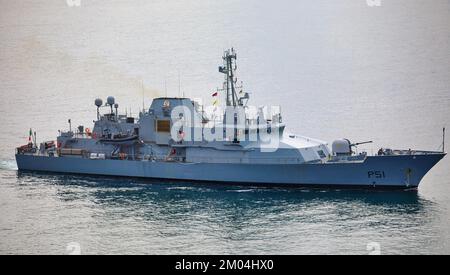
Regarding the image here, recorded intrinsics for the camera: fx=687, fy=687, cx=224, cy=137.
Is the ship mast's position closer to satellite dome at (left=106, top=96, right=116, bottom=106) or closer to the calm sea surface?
the calm sea surface

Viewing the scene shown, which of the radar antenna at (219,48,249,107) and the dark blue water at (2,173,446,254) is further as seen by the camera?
the radar antenna at (219,48,249,107)

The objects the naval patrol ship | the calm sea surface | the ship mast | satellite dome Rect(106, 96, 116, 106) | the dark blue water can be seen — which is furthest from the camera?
satellite dome Rect(106, 96, 116, 106)

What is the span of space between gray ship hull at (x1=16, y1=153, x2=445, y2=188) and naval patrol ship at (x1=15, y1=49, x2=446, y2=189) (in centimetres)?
6

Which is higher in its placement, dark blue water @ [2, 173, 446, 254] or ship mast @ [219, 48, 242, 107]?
ship mast @ [219, 48, 242, 107]

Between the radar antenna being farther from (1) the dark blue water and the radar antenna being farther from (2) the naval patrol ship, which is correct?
(1) the dark blue water

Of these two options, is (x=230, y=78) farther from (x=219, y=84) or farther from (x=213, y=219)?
(x=219, y=84)

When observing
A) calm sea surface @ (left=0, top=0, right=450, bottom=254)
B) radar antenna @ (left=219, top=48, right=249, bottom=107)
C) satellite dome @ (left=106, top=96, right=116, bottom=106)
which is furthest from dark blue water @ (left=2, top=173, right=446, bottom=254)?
satellite dome @ (left=106, top=96, right=116, bottom=106)

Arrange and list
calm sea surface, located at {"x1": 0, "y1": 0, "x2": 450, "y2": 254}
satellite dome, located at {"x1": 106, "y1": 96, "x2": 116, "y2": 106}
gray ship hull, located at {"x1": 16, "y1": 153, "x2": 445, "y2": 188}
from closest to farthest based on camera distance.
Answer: calm sea surface, located at {"x1": 0, "y1": 0, "x2": 450, "y2": 254}, gray ship hull, located at {"x1": 16, "y1": 153, "x2": 445, "y2": 188}, satellite dome, located at {"x1": 106, "y1": 96, "x2": 116, "y2": 106}

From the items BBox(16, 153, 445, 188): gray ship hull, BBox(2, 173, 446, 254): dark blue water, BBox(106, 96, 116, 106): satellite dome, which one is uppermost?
BBox(106, 96, 116, 106): satellite dome

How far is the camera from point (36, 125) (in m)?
65.4

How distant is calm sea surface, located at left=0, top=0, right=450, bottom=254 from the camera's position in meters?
36.6

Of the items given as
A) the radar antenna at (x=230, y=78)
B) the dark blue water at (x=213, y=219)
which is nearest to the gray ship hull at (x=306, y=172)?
the dark blue water at (x=213, y=219)

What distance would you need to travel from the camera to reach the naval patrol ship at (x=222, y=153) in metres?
44.5

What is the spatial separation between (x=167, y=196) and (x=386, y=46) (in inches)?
2074
